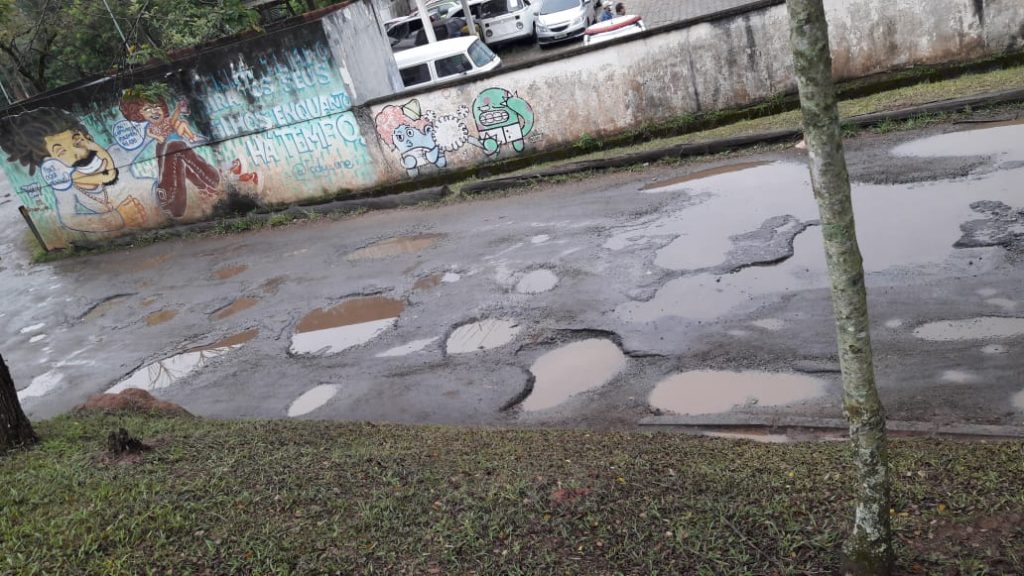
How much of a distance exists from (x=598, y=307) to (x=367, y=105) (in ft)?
26.9

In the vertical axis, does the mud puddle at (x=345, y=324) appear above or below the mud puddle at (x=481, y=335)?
above

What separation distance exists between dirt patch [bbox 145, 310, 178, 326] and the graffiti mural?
17.1ft

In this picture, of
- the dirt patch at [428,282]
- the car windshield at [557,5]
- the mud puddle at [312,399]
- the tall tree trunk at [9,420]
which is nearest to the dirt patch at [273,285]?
the dirt patch at [428,282]

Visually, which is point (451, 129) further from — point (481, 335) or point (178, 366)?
point (481, 335)

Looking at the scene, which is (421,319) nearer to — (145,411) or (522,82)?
→ (145,411)

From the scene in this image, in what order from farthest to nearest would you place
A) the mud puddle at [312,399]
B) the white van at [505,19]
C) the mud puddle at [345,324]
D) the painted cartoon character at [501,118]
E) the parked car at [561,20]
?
the white van at [505,19] → the parked car at [561,20] → the painted cartoon character at [501,118] → the mud puddle at [345,324] → the mud puddle at [312,399]

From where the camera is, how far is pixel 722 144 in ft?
36.3

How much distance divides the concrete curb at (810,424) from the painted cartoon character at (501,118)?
8.59 m

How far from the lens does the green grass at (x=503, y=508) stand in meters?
3.52

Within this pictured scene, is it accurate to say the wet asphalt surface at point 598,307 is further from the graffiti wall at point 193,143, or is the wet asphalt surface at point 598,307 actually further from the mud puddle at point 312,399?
the graffiti wall at point 193,143

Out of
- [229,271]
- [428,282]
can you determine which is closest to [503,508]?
[428,282]

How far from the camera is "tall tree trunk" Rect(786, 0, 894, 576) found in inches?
109

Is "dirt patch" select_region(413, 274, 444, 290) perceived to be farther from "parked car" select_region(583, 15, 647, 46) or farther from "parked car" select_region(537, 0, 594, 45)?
"parked car" select_region(537, 0, 594, 45)

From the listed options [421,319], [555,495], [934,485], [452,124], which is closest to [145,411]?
[421,319]
